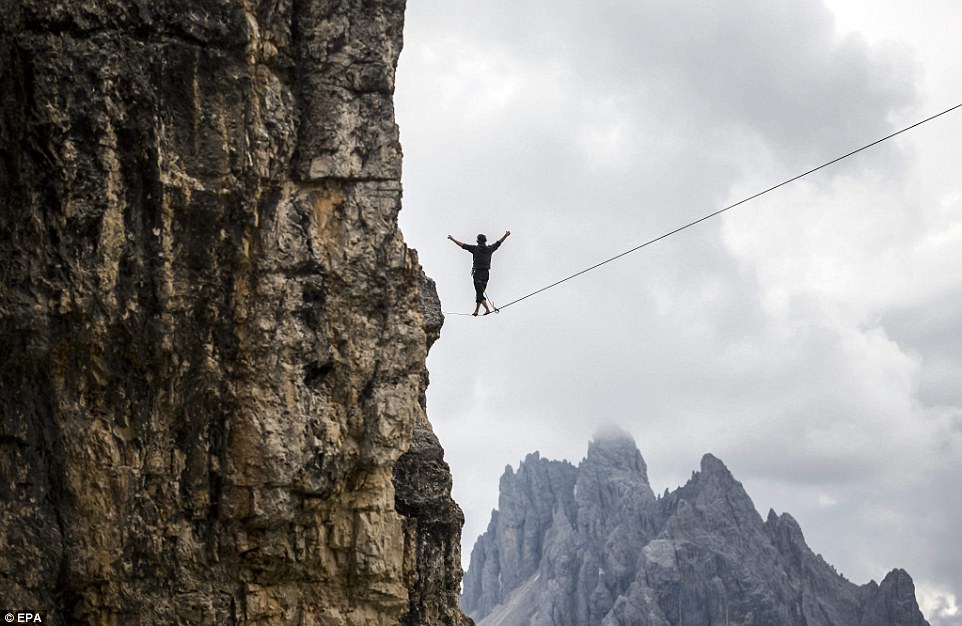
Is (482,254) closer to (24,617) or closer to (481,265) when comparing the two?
(481,265)

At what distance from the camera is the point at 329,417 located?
80.1 ft

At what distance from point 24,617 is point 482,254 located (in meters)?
16.1

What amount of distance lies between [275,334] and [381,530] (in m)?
4.93

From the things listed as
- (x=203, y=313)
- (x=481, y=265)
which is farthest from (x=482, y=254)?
(x=203, y=313)

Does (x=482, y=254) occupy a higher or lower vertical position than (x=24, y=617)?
higher

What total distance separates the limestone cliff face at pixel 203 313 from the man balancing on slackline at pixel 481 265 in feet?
23.8

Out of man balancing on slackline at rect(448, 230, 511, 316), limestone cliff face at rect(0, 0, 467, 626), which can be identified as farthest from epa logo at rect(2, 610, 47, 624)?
man balancing on slackline at rect(448, 230, 511, 316)

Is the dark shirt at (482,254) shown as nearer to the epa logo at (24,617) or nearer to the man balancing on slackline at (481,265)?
the man balancing on slackline at (481,265)

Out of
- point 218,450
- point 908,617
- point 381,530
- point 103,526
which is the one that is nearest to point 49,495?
point 103,526

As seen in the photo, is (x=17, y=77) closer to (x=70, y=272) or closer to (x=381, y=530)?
(x=70, y=272)

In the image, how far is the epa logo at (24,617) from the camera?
2122 cm

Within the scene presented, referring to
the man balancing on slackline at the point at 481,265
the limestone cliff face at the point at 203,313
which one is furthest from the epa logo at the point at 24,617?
the man balancing on slackline at the point at 481,265

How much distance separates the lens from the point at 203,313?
23438mm

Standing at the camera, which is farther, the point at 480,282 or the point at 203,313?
the point at 480,282
